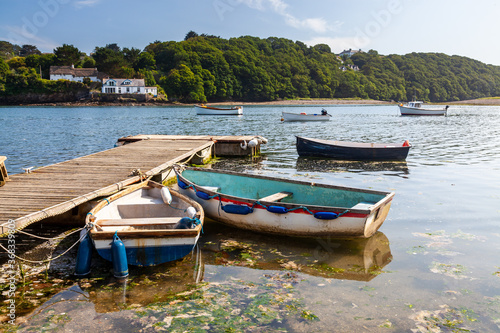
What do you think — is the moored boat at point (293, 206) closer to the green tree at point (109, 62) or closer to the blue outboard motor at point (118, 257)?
the blue outboard motor at point (118, 257)

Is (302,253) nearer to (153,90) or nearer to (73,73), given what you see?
(153,90)

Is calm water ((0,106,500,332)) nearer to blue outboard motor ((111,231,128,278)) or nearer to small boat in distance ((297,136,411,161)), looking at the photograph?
blue outboard motor ((111,231,128,278))

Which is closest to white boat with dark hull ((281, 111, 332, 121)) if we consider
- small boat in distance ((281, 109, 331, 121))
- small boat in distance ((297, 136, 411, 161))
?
small boat in distance ((281, 109, 331, 121))

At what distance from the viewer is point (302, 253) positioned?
814cm

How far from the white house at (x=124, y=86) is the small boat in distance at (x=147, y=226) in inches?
5000

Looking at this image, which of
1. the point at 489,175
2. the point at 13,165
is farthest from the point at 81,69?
the point at 489,175

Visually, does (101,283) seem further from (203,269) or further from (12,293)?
(203,269)

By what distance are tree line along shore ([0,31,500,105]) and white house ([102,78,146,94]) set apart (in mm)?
Answer: 4789

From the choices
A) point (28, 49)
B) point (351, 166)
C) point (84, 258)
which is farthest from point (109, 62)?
point (84, 258)

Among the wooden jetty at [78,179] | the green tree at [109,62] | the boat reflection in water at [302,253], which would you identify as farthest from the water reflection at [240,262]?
the green tree at [109,62]

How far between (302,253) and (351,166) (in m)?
11.7

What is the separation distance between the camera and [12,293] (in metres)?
6.06

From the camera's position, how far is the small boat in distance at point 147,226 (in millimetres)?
6785

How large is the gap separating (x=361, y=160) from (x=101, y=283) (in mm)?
16450
